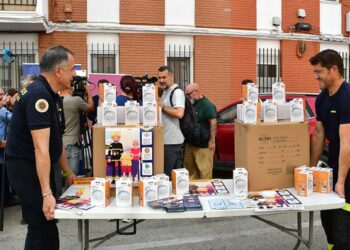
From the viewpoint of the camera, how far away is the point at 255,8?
41.2ft

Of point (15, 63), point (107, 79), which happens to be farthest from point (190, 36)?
point (107, 79)

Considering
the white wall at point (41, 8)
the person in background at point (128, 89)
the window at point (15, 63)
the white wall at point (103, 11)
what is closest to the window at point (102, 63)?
the white wall at point (103, 11)

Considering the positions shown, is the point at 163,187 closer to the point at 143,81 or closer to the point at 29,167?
the point at 29,167

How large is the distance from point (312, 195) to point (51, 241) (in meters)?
1.96

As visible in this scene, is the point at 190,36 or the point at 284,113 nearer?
the point at 284,113

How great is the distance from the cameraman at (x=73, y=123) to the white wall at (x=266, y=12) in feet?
28.5

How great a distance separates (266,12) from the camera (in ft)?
41.7

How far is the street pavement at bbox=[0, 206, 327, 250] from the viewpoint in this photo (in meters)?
4.57

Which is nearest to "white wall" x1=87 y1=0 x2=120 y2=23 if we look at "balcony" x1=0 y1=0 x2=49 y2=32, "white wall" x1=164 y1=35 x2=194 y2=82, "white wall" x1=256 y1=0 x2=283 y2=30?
"balcony" x1=0 y1=0 x2=49 y2=32

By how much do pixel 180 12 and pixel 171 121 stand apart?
7366mm

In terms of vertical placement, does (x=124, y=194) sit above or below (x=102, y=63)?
below

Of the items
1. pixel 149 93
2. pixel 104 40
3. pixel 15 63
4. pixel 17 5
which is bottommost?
pixel 149 93

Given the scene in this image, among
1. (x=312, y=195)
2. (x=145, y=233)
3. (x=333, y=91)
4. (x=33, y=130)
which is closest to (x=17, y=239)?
(x=145, y=233)

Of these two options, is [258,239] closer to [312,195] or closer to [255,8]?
[312,195]
